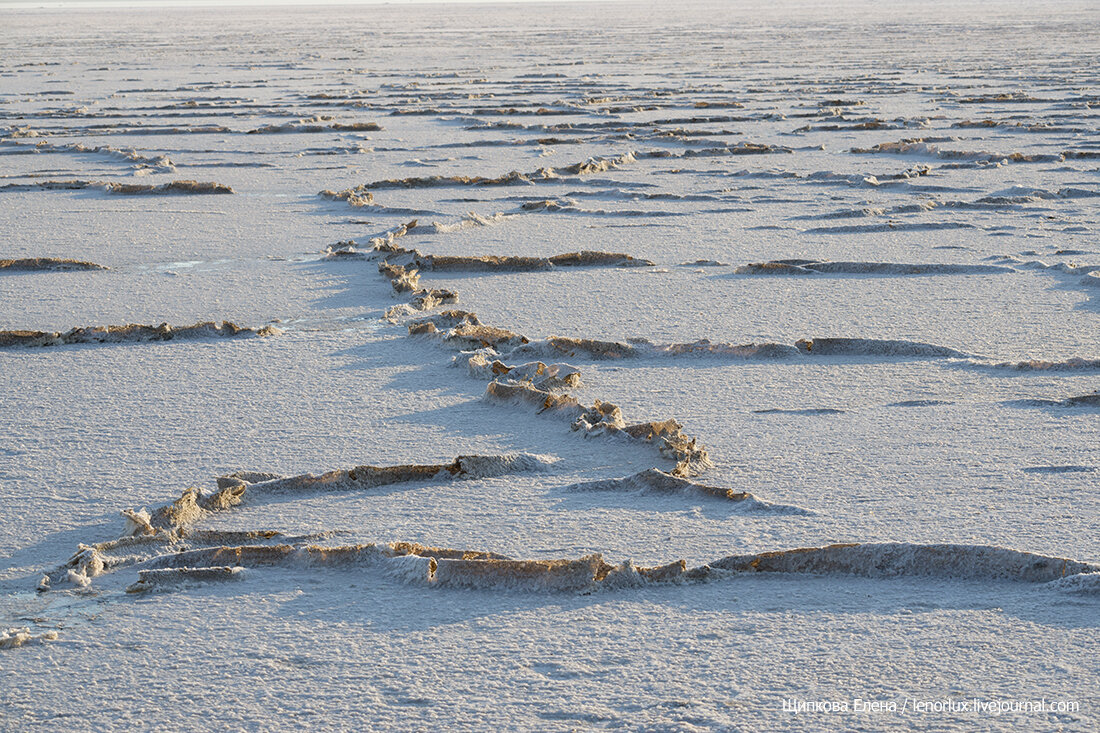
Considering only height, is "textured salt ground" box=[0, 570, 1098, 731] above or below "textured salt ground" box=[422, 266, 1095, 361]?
below

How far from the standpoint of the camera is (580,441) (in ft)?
9.91

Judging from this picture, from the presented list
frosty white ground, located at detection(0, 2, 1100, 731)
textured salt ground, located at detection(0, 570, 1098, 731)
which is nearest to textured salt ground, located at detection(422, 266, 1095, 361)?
frosty white ground, located at detection(0, 2, 1100, 731)

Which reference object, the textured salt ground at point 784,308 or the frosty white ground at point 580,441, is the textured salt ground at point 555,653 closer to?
the frosty white ground at point 580,441

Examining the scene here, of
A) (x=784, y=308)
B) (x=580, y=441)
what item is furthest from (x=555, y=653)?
(x=784, y=308)

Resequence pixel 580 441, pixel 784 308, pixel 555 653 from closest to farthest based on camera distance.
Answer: pixel 555 653, pixel 580 441, pixel 784 308

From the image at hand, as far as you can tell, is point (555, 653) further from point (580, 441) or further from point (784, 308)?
point (784, 308)

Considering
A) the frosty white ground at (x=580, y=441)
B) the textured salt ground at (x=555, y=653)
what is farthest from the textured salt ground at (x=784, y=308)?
the textured salt ground at (x=555, y=653)

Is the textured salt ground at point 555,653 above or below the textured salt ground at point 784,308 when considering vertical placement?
below

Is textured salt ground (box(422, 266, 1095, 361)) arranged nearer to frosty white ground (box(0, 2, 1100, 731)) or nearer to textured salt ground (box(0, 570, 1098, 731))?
frosty white ground (box(0, 2, 1100, 731))

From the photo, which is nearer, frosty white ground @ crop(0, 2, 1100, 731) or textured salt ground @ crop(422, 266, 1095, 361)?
frosty white ground @ crop(0, 2, 1100, 731)

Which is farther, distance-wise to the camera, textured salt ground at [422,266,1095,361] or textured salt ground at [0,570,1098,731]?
textured salt ground at [422,266,1095,361]

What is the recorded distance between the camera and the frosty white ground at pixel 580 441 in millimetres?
1886

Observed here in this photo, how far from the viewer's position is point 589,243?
19.1 feet

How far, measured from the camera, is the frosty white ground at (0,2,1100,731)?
74.2 inches
